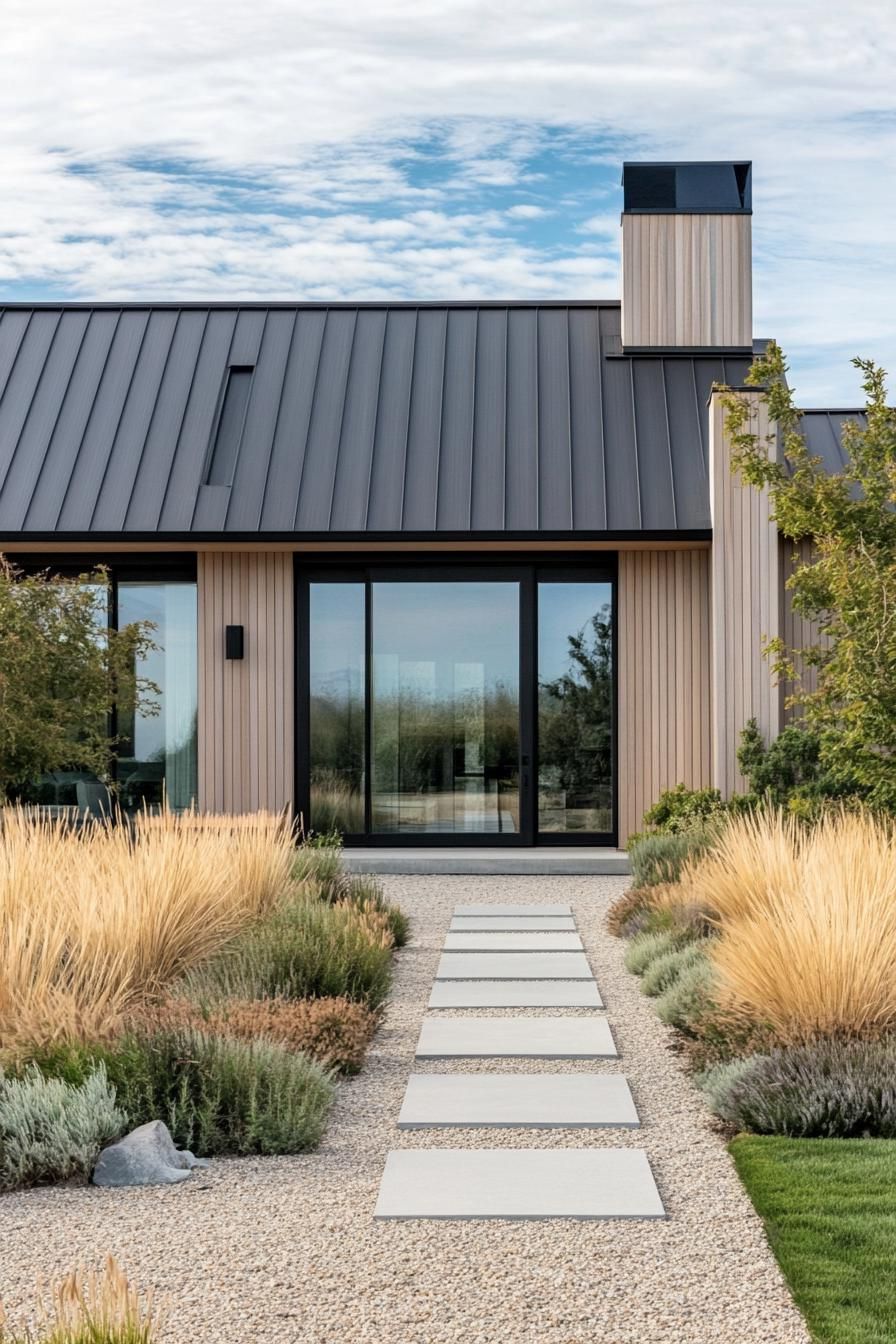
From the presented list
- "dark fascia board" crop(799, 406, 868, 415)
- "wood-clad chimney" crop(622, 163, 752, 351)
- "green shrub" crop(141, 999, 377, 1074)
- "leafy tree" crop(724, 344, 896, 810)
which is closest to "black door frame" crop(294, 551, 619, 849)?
"leafy tree" crop(724, 344, 896, 810)

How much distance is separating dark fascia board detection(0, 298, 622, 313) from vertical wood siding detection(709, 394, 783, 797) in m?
3.24

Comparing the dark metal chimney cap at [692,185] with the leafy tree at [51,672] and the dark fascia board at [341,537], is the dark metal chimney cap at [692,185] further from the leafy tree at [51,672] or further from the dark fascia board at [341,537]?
the leafy tree at [51,672]

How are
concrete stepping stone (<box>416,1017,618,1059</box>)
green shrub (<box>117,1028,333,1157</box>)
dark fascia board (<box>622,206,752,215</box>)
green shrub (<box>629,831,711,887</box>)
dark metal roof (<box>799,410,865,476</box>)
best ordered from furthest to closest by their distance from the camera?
dark fascia board (<box>622,206,752,215</box>) < dark metal roof (<box>799,410,865,476</box>) < green shrub (<box>629,831,711,887</box>) < concrete stepping stone (<box>416,1017,618,1059</box>) < green shrub (<box>117,1028,333,1157</box>)

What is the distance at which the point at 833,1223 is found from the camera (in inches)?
146

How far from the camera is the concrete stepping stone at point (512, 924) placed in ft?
28.5

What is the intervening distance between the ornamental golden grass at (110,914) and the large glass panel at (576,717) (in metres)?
4.51

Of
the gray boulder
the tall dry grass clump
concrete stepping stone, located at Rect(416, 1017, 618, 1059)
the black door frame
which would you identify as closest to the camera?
the gray boulder

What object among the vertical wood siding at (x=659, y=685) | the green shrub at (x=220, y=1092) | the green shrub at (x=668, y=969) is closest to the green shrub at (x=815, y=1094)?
the green shrub at (x=220, y=1092)

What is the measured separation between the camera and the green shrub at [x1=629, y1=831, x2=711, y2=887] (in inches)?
357

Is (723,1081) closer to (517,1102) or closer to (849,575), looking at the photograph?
(517,1102)

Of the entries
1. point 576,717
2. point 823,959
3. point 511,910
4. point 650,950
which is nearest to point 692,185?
point 576,717

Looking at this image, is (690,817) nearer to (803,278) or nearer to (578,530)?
(578,530)

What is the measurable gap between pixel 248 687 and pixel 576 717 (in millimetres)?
2961

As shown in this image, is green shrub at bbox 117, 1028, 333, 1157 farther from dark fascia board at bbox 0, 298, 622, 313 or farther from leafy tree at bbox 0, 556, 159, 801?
dark fascia board at bbox 0, 298, 622, 313
